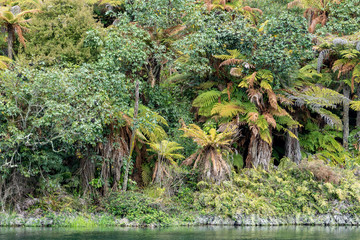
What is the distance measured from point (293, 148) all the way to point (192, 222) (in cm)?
601

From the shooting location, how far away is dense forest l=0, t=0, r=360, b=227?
1395 centimetres

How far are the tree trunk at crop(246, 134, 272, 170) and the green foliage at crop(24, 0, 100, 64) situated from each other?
6716 mm

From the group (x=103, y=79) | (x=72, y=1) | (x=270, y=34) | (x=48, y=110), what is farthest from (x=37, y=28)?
(x=270, y=34)

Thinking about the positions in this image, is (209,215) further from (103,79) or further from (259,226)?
(103,79)

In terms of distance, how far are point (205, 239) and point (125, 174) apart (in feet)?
17.9

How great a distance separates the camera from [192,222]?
14.4 meters

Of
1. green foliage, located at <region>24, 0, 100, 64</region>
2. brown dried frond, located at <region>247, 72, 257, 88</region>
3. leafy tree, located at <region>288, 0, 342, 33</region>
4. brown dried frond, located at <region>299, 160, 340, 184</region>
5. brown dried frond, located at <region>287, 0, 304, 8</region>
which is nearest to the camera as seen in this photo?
brown dried frond, located at <region>299, 160, 340, 184</region>

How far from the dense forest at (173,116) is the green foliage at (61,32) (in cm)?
5

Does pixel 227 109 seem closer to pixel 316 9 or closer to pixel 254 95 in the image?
pixel 254 95

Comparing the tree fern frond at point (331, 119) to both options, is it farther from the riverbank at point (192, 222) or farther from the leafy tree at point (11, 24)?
the leafy tree at point (11, 24)

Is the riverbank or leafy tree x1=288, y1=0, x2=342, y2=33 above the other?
leafy tree x1=288, y1=0, x2=342, y2=33

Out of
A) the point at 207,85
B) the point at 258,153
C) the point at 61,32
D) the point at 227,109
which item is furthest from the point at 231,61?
the point at 61,32

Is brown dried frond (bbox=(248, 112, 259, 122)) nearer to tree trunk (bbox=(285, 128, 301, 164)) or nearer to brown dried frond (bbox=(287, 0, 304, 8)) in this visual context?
tree trunk (bbox=(285, 128, 301, 164))

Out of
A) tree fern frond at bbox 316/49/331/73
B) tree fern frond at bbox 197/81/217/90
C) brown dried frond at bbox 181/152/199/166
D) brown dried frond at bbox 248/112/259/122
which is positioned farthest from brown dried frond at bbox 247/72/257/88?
tree fern frond at bbox 316/49/331/73
